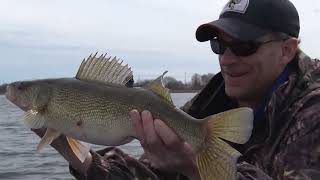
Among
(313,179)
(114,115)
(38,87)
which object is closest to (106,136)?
(114,115)

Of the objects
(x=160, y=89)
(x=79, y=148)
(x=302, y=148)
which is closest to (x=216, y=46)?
(x=160, y=89)

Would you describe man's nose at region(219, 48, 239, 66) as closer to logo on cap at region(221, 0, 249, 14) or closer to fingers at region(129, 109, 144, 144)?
logo on cap at region(221, 0, 249, 14)

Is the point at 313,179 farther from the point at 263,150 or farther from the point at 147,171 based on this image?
the point at 147,171

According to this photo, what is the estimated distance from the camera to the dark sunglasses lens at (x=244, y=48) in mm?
4148

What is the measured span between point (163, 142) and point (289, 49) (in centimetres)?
127

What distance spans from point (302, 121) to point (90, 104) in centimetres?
139

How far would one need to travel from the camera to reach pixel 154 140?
3.65 meters

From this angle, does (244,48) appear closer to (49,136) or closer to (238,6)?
(238,6)

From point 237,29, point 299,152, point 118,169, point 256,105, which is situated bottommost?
point 118,169

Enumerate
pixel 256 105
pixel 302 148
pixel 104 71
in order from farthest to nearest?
pixel 256 105
pixel 104 71
pixel 302 148

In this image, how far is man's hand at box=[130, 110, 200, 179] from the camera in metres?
3.62

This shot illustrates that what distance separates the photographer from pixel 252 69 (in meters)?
4.22

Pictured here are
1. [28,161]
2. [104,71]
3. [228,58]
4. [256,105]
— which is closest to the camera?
[104,71]

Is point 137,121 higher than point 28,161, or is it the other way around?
point 137,121
